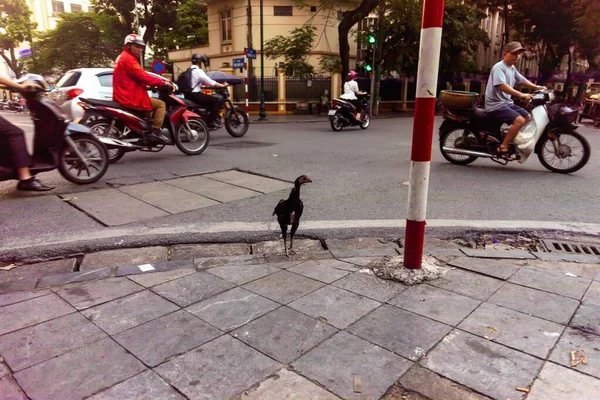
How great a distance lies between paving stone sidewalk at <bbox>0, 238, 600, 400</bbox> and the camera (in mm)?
2053

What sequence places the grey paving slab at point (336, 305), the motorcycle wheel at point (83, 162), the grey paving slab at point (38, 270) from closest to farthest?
the grey paving slab at point (336, 305)
the grey paving slab at point (38, 270)
the motorcycle wheel at point (83, 162)

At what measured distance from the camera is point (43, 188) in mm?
5375

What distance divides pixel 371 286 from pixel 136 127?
5.58 m

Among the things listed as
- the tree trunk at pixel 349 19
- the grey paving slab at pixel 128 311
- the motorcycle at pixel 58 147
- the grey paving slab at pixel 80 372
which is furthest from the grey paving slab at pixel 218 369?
the tree trunk at pixel 349 19

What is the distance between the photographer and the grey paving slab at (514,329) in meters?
2.36

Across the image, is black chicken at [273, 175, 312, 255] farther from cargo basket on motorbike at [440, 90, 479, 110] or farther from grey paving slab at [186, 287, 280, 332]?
cargo basket on motorbike at [440, 90, 479, 110]

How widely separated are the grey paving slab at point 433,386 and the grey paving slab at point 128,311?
59.9 inches

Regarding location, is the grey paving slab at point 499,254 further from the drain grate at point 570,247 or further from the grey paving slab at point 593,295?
the grey paving slab at point 593,295

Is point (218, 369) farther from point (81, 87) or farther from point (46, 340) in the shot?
point (81, 87)

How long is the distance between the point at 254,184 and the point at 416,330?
3987 millimetres

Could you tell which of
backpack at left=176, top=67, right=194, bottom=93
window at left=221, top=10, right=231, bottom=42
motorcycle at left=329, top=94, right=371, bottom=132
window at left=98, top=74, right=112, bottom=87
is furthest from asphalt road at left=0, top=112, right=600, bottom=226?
window at left=221, top=10, right=231, bottom=42

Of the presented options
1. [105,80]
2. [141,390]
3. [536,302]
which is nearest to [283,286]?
[141,390]

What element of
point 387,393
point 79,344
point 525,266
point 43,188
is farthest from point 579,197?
point 43,188

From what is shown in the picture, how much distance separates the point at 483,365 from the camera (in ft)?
7.18
